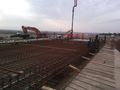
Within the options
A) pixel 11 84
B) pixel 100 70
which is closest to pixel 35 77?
pixel 11 84

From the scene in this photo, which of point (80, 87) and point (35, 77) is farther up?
point (35, 77)

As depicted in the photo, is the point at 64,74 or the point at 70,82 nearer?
the point at 70,82

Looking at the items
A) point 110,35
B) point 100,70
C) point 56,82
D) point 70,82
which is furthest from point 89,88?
point 110,35

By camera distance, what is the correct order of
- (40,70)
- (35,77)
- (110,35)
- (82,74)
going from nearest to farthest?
(35,77), (40,70), (82,74), (110,35)

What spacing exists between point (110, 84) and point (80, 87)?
1.54 metres

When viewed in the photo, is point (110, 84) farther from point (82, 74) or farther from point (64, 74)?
point (64, 74)

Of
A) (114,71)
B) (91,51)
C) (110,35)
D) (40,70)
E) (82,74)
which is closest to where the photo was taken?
(40,70)

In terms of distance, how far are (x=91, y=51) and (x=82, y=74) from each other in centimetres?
Result: 797

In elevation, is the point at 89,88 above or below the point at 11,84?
below

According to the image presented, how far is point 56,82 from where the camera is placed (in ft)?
25.5

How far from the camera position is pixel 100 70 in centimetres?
968

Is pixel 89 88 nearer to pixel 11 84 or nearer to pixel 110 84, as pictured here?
pixel 110 84

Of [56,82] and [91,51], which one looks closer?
[56,82]

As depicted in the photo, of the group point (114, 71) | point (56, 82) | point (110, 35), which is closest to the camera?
point (56, 82)
